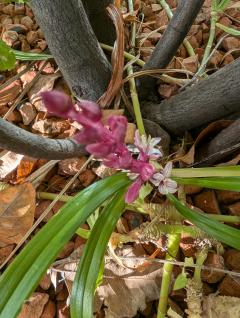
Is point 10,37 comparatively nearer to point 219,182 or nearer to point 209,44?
point 209,44

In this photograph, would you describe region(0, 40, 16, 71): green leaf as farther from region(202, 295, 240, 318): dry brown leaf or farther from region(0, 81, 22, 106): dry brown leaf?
region(202, 295, 240, 318): dry brown leaf

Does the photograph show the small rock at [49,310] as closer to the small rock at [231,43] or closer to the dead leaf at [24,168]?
the dead leaf at [24,168]

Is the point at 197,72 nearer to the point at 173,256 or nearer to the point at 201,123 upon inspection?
the point at 201,123

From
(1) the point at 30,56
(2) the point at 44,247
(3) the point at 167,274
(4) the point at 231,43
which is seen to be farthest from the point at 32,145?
(4) the point at 231,43

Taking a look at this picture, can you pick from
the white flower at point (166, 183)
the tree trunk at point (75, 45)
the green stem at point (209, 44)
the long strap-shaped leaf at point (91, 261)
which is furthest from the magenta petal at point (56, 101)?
the green stem at point (209, 44)

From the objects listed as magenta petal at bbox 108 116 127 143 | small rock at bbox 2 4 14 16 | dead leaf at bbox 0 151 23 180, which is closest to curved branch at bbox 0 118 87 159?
dead leaf at bbox 0 151 23 180

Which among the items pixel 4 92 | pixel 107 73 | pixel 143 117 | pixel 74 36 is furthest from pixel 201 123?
pixel 4 92
